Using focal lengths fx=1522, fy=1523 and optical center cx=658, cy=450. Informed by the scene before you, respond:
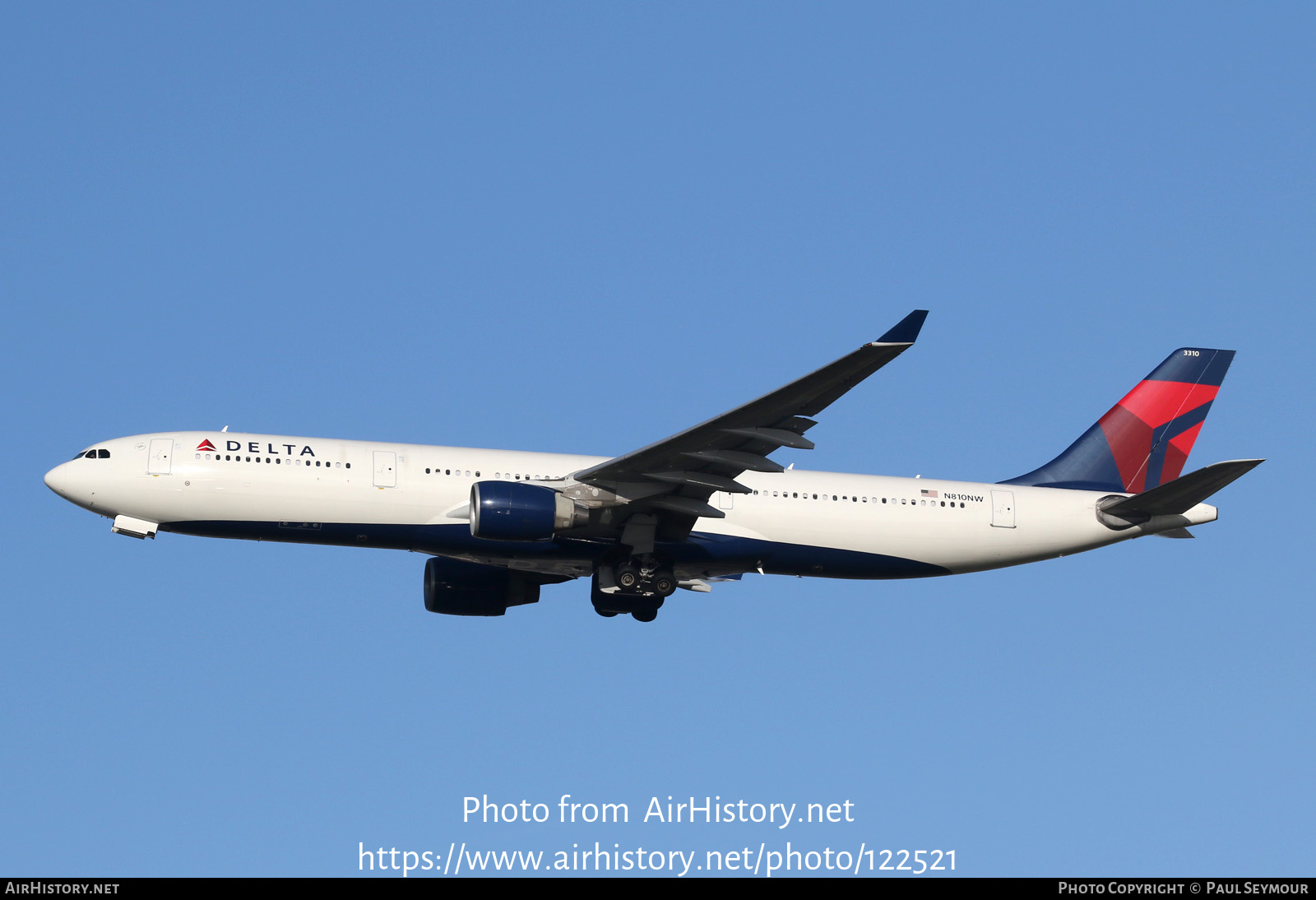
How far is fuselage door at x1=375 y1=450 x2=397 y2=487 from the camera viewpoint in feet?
113

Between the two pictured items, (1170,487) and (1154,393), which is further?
(1154,393)

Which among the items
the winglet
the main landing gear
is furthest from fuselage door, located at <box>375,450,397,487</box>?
the winglet

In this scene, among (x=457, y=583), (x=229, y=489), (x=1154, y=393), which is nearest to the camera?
(x=229, y=489)

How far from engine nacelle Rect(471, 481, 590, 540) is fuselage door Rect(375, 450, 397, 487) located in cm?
201

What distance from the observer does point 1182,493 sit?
36.9m

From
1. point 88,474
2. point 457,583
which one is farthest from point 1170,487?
point 88,474

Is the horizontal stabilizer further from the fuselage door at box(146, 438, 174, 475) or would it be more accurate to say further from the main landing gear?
the fuselage door at box(146, 438, 174, 475)

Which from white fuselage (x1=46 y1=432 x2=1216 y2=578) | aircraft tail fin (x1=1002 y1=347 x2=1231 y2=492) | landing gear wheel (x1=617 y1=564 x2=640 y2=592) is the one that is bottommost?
landing gear wheel (x1=617 y1=564 x2=640 y2=592)

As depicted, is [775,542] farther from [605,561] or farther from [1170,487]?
[1170,487]

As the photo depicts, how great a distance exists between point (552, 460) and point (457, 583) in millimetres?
4692

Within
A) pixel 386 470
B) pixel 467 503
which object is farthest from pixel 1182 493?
pixel 386 470
